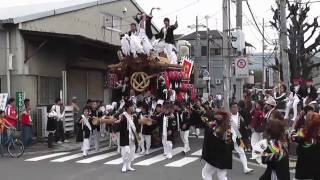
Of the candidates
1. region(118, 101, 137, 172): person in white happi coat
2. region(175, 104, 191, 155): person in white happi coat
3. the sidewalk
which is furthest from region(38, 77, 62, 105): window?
region(118, 101, 137, 172): person in white happi coat

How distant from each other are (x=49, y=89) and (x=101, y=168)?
952 centimetres

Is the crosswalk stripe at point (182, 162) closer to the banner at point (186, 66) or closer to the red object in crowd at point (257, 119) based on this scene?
the red object in crowd at point (257, 119)

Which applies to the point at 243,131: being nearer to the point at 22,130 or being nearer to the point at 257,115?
the point at 257,115

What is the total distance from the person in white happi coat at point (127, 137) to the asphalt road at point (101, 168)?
0.33 metres

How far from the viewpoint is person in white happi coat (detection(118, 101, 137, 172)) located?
13.6 meters

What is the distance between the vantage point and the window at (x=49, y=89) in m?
22.4

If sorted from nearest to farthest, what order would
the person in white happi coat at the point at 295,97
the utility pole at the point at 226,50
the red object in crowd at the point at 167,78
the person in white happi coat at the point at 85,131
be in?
the person in white happi coat at the point at 85,131
the person in white happi coat at the point at 295,97
the red object in crowd at the point at 167,78
the utility pole at the point at 226,50


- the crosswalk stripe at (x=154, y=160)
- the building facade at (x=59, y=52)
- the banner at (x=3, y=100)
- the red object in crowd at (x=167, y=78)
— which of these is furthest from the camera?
the building facade at (x=59, y=52)

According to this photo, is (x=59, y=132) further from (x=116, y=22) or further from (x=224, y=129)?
(x=224, y=129)

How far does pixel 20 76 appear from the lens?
2094 cm

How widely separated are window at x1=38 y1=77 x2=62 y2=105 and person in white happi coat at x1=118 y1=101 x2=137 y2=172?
8.80 metres

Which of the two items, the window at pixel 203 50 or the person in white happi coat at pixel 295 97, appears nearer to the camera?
the person in white happi coat at pixel 295 97

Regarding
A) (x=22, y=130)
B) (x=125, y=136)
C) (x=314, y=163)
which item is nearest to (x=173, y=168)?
(x=125, y=136)

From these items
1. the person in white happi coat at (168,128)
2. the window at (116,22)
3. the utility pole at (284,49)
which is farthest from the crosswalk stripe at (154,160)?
the window at (116,22)
